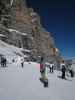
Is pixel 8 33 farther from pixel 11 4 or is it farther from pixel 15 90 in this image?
pixel 15 90

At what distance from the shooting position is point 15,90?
12.7m

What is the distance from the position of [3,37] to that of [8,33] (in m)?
3.64

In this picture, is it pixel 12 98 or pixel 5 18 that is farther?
pixel 5 18

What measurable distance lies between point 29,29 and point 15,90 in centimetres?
7624

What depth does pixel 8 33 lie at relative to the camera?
73312mm

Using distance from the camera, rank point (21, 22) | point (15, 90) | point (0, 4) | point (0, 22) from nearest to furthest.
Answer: point (15, 90) < point (0, 22) < point (0, 4) < point (21, 22)

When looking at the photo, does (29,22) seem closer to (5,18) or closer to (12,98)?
(5,18)

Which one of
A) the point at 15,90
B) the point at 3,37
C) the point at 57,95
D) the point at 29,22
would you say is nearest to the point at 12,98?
the point at 15,90

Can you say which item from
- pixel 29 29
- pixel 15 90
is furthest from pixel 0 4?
pixel 15 90

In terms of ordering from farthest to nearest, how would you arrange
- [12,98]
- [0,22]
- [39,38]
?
[39,38] < [0,22] < [12,98]

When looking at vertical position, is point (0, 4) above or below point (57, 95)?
above

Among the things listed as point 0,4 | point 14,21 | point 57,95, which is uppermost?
point 0,4

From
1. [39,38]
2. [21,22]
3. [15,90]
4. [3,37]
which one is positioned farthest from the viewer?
[39,38]

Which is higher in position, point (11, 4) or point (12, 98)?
point (11, 4)
